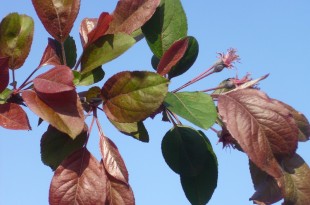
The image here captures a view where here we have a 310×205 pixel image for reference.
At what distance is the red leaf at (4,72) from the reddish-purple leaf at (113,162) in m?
0.18

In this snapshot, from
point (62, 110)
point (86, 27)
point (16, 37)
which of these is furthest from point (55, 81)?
point (86, 27)

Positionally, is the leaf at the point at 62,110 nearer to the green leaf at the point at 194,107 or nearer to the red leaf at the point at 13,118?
the red leaf at the point at 13,118

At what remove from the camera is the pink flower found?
1.12 metres

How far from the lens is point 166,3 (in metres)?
1.05

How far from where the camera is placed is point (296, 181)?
3.15ft

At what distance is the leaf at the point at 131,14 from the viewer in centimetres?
95

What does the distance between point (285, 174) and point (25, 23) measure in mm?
508

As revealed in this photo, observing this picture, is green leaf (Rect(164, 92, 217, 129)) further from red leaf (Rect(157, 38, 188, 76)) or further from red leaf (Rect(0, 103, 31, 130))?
red leaf (Rect(0, 103, 31, 130))

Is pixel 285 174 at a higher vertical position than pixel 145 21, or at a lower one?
lower

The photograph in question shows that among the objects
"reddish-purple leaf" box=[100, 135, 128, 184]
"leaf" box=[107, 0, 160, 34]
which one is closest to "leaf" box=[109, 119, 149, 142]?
"reddish-purple leaf" box=[100, 135, 128, 184]

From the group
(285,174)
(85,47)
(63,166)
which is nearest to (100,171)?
(63,166)

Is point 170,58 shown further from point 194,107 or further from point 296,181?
point 296,181

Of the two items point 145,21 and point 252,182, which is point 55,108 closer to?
point 145,21

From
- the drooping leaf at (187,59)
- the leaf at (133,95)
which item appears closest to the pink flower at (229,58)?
the drooping leaf at (187,59)
